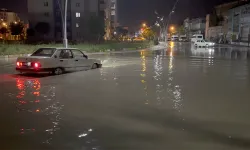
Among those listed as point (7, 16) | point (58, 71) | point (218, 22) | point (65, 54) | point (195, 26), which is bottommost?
point (58, 71)

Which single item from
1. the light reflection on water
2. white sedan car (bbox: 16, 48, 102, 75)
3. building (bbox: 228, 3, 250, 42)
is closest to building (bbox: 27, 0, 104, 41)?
building (bbox: 228, 3, 250, 42)

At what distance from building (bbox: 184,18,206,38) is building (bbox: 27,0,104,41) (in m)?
51.9

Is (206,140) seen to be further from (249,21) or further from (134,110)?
(249,21)

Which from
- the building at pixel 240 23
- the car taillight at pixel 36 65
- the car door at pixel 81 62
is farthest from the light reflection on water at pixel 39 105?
the building at pixel 240 23

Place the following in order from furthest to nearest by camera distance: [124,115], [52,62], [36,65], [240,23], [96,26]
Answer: [96,26] → [240,23] → [52,62] → [36,65] → [124,115]

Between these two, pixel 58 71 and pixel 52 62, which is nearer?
pixel 52 62

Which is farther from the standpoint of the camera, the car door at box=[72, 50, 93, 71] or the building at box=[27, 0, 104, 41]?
the building at box=[27, 0, 104, 41]

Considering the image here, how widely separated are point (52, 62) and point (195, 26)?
120 metres

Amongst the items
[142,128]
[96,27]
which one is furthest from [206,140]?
[96,27]

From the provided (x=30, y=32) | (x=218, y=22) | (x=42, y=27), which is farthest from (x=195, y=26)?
(x=30, y=32)

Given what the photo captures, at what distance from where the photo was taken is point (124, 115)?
7867 mm

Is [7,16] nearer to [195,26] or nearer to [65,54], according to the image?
[195,26]

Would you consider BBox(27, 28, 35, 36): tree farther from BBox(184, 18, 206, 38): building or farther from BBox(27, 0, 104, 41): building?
BBox(184, 18, 206, 38): building

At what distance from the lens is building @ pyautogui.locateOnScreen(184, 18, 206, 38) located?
120012mm
